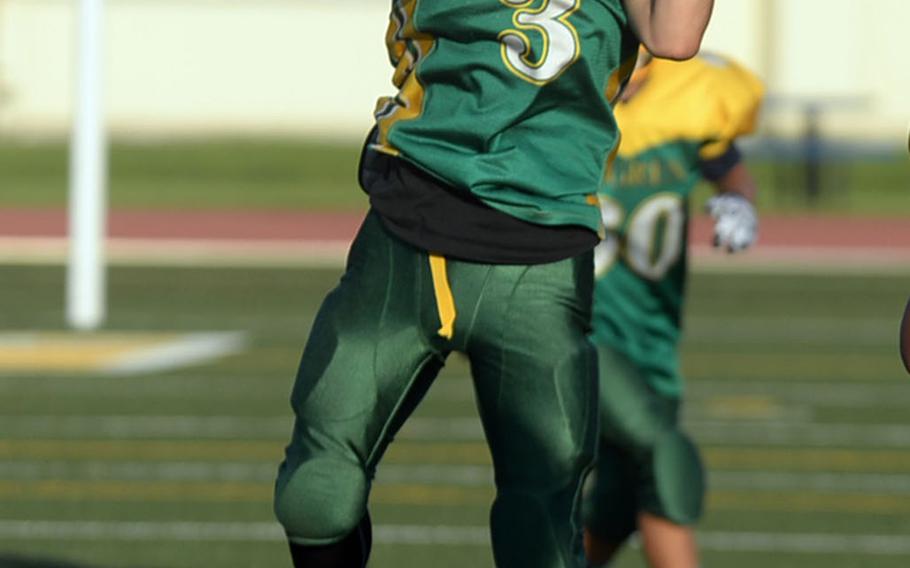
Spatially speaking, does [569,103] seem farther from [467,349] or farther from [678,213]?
[678,213]

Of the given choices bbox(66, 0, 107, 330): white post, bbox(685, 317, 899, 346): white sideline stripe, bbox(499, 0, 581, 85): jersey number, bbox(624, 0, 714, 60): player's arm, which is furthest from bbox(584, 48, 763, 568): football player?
bbox(66, 0, 107, 330): white post

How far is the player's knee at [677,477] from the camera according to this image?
5.17 meters

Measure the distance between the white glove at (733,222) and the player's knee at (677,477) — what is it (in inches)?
18.0

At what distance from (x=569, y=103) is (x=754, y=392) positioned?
6401 mm

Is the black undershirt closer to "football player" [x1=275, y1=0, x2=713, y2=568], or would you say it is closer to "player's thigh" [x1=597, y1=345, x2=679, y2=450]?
"football player" [x1=275, y1=0, x2=713, y2=568]

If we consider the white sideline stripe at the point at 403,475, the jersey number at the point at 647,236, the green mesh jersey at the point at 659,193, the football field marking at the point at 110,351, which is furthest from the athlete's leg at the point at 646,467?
the football field marking at the point at 110,351

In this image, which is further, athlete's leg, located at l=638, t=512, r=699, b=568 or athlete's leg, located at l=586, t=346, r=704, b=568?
athlete's leg, located at l=638, t=512, r=699, b=568

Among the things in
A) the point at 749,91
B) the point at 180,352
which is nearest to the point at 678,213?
the point at 749,91

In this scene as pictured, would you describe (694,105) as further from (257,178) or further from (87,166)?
(257,178)

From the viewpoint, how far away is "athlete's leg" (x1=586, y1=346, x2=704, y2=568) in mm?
5129

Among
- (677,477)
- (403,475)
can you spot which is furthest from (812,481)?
(677,477)

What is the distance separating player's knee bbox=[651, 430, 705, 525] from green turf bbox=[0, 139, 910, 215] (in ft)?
57.7

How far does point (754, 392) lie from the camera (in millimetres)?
10086

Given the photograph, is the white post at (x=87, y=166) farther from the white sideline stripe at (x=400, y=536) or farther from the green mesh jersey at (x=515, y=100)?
the green mesh jersey at (x=515, y=100)
